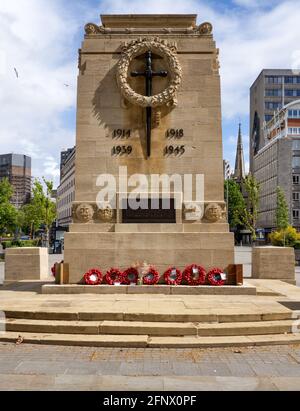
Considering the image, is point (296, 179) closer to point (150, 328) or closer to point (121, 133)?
point (121, 133)

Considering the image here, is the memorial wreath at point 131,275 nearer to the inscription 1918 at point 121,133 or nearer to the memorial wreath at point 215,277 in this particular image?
the memorial wreath at point 215,277

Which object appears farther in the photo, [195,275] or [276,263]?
[276,263]

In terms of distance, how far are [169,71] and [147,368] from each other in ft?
38.4

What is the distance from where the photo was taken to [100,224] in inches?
628

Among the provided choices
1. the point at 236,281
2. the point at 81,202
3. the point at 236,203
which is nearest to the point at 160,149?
the point at 81,202

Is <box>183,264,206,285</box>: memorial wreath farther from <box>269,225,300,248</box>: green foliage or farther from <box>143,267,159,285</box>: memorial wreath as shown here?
<box>269,225,300,248</box>: green foliage

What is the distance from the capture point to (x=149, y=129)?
643 inches

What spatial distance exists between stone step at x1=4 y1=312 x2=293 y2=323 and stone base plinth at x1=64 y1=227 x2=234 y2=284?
4281 mm

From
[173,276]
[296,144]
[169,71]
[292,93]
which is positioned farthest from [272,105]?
[173,276]

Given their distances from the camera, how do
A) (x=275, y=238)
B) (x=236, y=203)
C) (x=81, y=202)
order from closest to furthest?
(x=81, y=202) < (x=275, y=238) < (x=236, y=203)

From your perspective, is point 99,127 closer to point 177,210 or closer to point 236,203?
point 177,210

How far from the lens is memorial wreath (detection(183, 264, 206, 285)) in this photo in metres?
15.0

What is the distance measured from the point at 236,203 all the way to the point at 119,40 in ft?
288

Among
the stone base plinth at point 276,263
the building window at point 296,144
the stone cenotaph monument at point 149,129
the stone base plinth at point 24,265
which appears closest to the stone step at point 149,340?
the stone cenotaph monument at point 149,129
